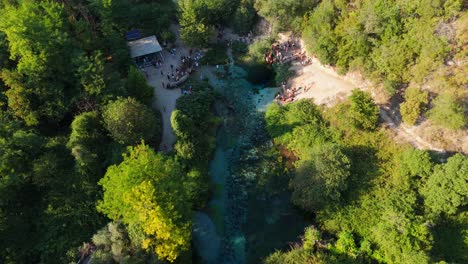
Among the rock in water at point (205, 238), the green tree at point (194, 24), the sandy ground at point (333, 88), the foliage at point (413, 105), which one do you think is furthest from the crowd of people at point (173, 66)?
the foliage at point (413, 105)

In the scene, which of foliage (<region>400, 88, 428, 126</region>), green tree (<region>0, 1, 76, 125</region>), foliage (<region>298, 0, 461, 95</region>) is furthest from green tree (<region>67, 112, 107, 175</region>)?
foliage (<region>400, 88, 428, 126</region>)

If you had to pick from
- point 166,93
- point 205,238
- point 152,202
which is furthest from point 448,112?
point 166,93

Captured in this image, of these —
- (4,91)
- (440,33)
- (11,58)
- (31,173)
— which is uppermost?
(440,33)

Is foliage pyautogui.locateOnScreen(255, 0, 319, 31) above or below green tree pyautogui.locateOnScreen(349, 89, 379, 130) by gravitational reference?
above

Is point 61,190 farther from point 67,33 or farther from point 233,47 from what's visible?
point 233,47

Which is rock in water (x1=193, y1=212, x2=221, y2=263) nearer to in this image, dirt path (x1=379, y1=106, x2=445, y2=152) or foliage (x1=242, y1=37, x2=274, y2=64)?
dirt path (x1=379, y1=106, x2=445, y2=152)

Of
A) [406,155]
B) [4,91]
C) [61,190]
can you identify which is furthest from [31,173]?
[406,155]

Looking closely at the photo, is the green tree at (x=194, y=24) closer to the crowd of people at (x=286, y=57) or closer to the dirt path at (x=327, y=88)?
the crowd of people at (x=286, y=57)

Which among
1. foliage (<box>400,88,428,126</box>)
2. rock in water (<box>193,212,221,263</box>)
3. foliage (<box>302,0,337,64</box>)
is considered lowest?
rock in water (<box>193,212,221,263</box>)
